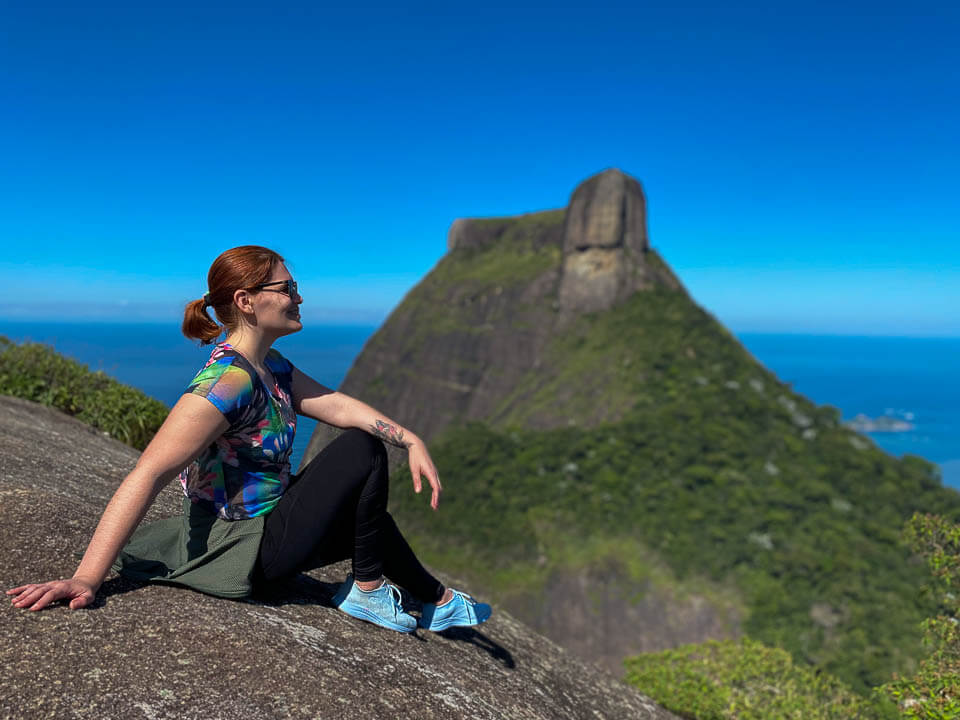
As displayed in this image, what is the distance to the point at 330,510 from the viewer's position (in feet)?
11.2

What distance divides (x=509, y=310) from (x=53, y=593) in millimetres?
89141

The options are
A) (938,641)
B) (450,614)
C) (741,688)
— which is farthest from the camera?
(741,688)

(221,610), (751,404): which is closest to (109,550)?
(221,610)

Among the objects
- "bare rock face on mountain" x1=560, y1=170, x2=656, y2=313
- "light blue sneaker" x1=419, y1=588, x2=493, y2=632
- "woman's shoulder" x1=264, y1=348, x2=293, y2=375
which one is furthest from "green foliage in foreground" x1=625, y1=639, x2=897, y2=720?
"bare rock face on mountain" x1=560, y1=170, x2=656, y2=313

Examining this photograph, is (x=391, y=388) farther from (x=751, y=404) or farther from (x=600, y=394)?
(x=751, y=404)

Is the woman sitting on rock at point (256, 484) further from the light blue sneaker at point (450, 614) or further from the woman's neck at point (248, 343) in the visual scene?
the light blue sneaker at point (450, 614)

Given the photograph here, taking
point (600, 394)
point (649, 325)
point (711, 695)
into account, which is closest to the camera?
point (711, 695)

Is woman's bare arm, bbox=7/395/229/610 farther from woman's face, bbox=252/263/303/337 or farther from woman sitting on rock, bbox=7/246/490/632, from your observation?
woman's face, bbox=252/263/303/337

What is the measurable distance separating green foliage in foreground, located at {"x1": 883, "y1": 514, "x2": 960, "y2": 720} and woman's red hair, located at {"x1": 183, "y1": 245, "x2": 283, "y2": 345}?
7.41 m

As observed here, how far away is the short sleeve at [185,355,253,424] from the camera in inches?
122

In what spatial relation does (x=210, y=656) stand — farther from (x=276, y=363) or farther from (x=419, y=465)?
(x=276, y=363)

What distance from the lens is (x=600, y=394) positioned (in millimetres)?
70938

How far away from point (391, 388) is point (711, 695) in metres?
88.2

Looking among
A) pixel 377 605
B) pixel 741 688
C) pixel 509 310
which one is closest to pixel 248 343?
pixel 377 605
